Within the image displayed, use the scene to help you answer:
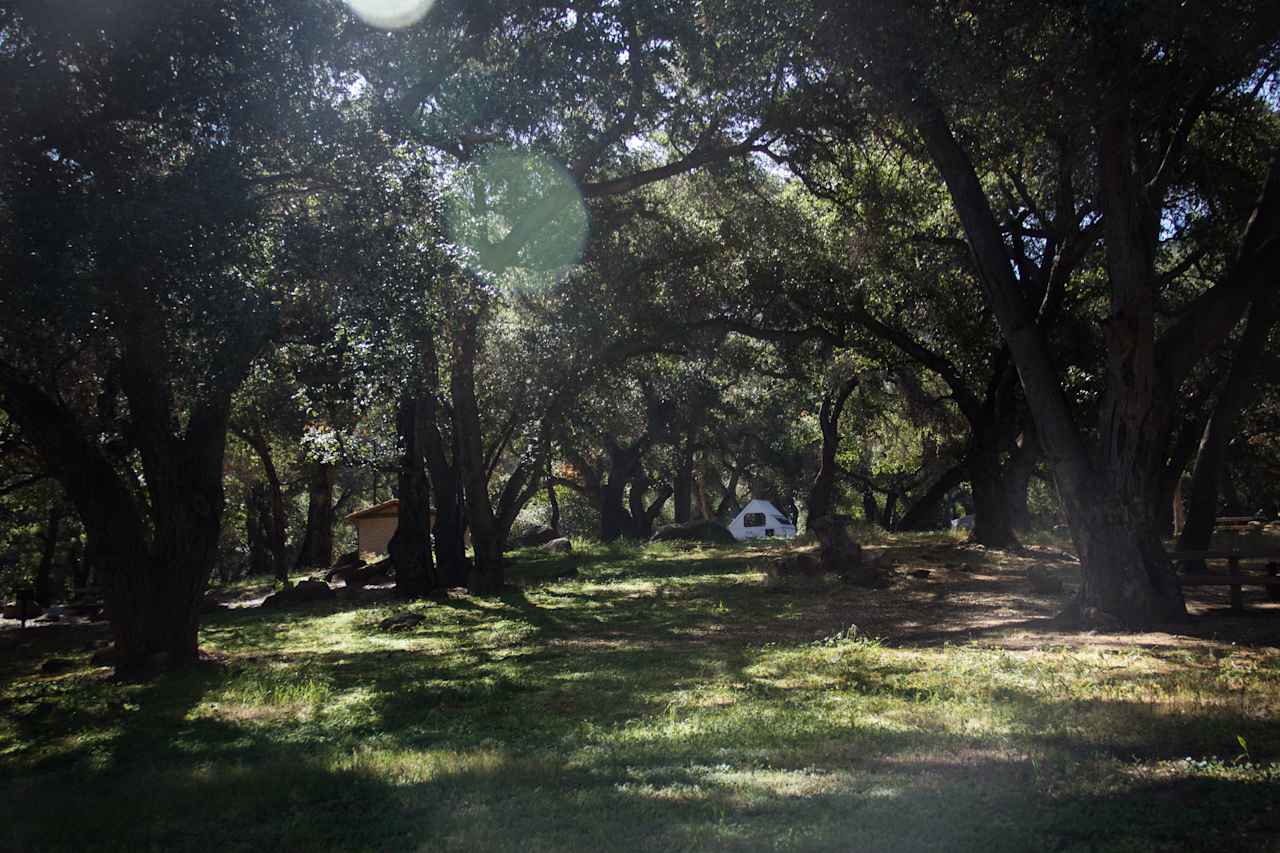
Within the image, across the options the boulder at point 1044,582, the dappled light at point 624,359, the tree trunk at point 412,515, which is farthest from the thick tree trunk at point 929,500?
the tree trunk at point 412,515

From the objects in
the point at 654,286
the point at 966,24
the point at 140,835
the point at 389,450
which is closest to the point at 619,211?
the point at 654,286

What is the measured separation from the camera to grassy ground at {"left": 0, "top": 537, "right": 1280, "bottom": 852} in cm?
518

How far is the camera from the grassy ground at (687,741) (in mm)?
5176

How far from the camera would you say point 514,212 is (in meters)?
14.7

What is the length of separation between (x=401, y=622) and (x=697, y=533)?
58.1 feet

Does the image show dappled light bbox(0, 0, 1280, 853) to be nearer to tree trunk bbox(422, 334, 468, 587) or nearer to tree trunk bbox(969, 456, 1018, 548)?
tree trunk bbox(422, 334, 468, 587)

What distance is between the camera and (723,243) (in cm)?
1850

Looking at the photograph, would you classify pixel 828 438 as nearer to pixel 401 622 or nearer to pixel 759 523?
pixel 759 523

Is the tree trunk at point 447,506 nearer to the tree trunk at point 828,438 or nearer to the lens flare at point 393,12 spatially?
the lens flare at point 393,12

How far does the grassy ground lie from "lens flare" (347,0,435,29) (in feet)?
23.4

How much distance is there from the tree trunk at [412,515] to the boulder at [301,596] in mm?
2912

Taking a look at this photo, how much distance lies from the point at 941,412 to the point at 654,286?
40.6 feet

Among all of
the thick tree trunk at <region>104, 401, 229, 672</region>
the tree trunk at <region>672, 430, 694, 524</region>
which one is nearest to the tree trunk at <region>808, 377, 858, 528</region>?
the tree trunk at <region>672, 430, 694, 524</region>

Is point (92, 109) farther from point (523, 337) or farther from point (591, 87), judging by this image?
point (523, 337)
